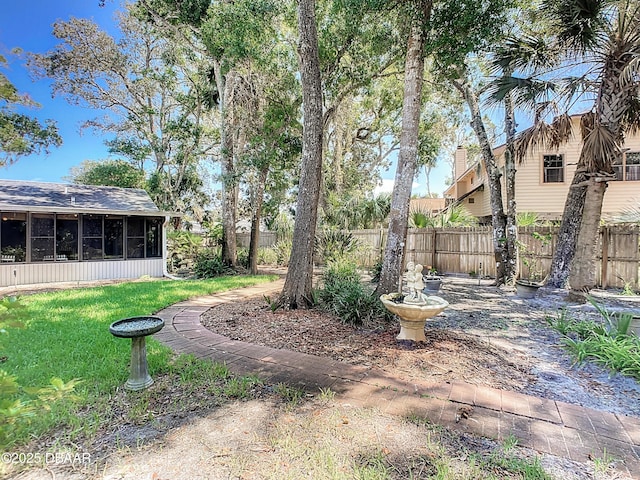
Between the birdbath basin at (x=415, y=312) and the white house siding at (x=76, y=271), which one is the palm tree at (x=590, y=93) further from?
the white house siding at (x=76, y=271)

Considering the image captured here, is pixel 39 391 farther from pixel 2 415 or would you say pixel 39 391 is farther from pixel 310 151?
pixel 310 151

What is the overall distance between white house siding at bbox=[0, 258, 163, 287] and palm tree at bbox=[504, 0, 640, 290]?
1214 centimetres

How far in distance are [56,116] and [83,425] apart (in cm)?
1633

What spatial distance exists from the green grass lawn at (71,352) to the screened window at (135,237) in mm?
4702

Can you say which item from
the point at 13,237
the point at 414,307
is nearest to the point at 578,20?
the point at 414,307

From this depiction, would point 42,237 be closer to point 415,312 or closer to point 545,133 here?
point 415,312

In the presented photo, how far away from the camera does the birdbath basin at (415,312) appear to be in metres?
3.90

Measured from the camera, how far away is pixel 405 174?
5.34m

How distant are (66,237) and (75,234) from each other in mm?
254

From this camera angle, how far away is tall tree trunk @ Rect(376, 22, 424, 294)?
209 inches

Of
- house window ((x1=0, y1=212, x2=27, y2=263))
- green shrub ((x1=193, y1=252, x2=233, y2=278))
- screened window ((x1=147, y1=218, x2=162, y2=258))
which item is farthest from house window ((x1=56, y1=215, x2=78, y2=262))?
green shrub ((x1=193, y1=252, x2=233, y2=278))

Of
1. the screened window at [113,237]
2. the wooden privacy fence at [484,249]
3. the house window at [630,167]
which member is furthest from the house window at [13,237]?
the house window at [630,167]

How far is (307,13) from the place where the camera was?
5.82 m

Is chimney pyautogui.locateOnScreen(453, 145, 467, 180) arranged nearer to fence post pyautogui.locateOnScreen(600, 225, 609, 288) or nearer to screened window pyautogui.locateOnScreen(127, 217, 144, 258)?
fence post pyautogui.locateOnScreen(600, 225, 609, 288)
